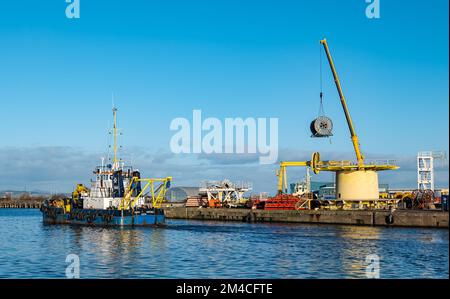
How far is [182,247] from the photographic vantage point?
52219mm

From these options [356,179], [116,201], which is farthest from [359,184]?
[116,201]

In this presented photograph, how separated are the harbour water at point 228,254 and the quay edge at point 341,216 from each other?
8.49 meters

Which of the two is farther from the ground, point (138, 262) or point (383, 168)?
point (383, 168)

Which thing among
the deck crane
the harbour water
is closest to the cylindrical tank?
the deck crane

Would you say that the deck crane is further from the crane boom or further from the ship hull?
the ship hull

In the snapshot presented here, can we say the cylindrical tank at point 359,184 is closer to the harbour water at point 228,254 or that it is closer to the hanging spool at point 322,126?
the hanging spool at point 322,126

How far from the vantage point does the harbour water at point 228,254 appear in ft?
121

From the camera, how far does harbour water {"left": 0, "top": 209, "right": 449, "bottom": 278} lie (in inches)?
1454

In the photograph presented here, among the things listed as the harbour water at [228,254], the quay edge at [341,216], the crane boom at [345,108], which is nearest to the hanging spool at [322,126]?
the crane boom at [345,108]

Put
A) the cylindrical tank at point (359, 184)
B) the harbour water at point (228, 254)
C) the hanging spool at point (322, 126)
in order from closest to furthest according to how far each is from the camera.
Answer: the harbour water at point (228, 254), the cylindrical tank at point (359, 184), the hanging spool at point (322, 126)

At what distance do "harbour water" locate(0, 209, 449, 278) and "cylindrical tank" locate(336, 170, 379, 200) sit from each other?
23.3 m

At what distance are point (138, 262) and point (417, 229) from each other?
140 ft
